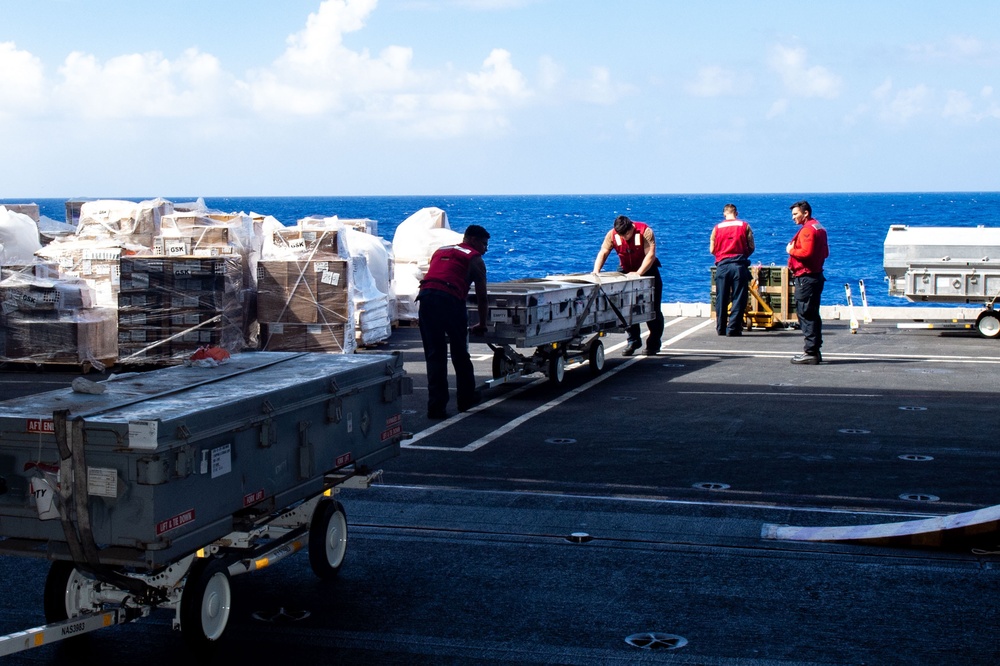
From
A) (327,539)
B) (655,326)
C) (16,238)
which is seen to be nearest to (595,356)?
(655,326)

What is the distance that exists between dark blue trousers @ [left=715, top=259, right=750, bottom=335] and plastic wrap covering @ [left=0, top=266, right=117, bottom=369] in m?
9.58

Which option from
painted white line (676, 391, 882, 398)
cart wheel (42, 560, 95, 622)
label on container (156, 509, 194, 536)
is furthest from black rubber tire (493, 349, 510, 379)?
label on container (156, 509, 194, 536)

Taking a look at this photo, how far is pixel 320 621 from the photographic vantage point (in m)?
5.82

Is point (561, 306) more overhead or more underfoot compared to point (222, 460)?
more overhead

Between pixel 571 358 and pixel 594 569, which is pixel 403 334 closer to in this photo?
pixel 571 358

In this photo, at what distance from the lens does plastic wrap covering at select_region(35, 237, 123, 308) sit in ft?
52.9

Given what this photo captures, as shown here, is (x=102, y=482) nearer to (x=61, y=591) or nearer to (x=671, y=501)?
(x=61, y=591)

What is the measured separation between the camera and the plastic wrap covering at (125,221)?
17.0 m

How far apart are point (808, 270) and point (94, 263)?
9.99 m

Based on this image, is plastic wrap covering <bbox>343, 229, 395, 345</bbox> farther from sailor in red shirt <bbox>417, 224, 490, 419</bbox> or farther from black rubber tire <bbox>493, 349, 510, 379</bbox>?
sailor in red shirt <bbox>417, 224, 490, 419</bbox>

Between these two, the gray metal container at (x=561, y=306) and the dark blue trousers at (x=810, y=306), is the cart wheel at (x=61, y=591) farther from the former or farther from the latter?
the dark blue trousers at (x=810, y=306)

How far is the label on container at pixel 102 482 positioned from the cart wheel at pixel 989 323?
51.6ft

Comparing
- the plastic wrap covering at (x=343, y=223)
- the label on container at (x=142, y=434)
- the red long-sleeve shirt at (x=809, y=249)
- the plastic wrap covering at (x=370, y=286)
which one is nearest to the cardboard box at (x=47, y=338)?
the plastic wrap covering at (x=343, y=223)

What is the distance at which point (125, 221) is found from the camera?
56.9ft
